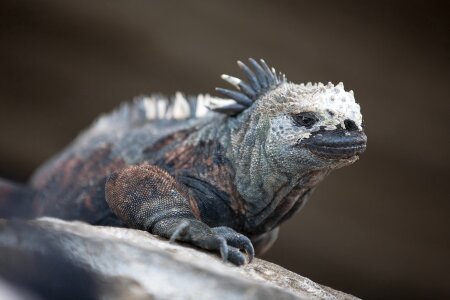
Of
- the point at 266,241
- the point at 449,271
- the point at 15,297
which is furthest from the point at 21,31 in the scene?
the point at 15,297

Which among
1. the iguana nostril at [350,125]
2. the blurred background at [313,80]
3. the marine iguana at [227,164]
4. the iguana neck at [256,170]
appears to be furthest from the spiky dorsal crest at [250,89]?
the blurred background at [313,80]

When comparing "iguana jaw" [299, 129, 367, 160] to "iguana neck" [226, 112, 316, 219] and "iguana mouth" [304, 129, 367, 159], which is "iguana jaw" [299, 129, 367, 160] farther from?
"iguana neck" [226, 112, 316, 219]

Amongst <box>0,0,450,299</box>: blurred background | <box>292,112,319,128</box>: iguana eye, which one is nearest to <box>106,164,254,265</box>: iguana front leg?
<box>292,112,319,128</box>: iguana eye

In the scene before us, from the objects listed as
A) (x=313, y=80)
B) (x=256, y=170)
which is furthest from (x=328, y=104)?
(x=313, y=80)

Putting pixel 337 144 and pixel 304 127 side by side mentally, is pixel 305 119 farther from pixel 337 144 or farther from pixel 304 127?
pixel 337 144

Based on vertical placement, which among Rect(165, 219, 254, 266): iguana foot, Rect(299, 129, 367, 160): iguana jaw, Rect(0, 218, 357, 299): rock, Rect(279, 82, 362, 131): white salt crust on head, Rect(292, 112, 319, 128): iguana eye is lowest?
Rect(165, 219, 254, 266): iguana foot

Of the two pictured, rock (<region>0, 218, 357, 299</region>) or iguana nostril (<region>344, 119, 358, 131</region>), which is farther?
iguana nostril (<region>344, 119, 358, 131</region>)
